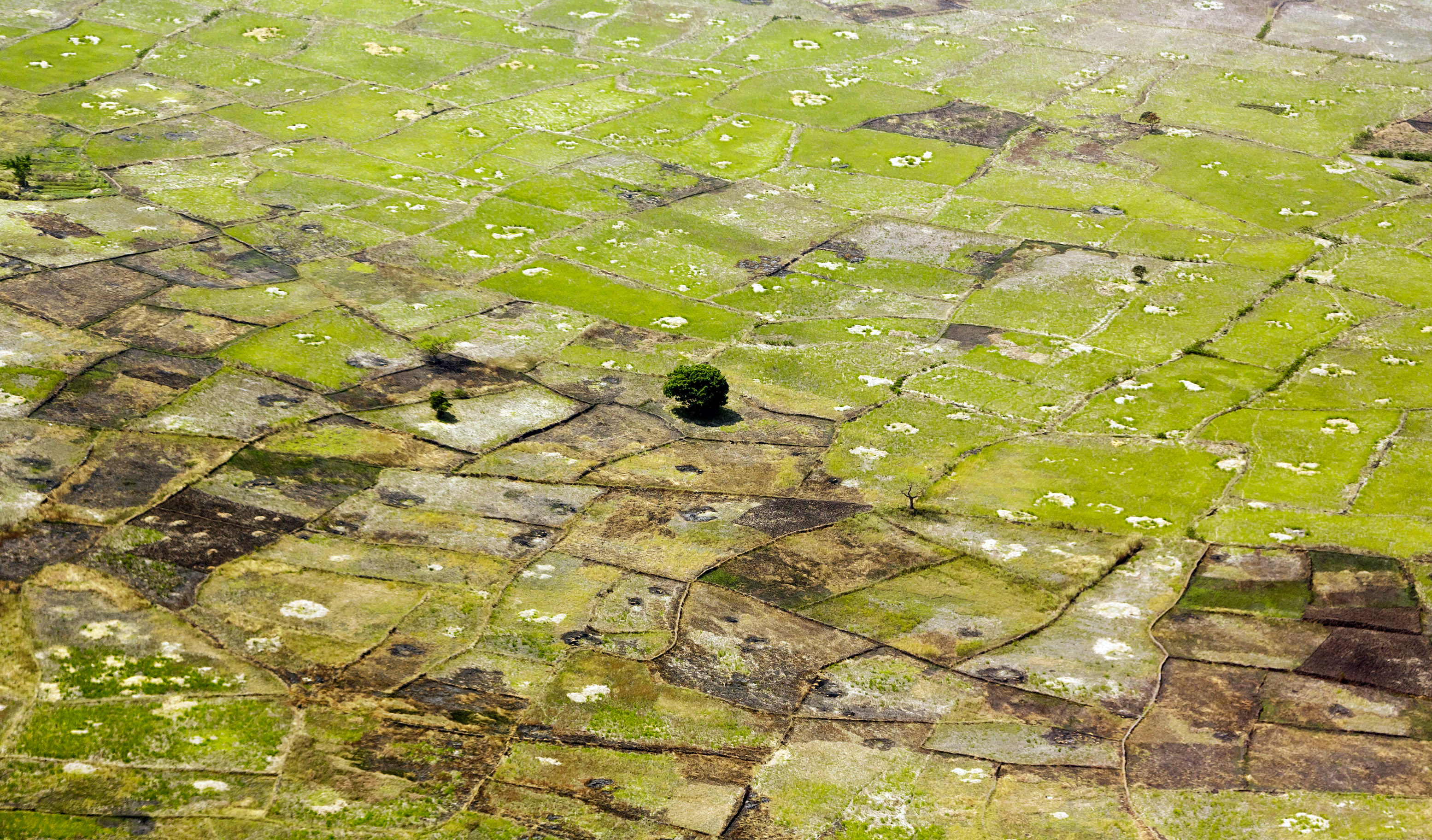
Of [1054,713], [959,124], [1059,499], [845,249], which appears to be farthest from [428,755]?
[959,124]

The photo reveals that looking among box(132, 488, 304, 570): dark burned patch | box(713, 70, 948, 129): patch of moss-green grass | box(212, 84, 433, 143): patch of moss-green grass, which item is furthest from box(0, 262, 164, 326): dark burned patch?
box(713, 70, 948, 129): patch of moss-green grass

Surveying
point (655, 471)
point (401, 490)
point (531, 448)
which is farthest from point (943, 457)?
point (401, 490)

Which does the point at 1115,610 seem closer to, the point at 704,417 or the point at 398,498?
the point at 704,417

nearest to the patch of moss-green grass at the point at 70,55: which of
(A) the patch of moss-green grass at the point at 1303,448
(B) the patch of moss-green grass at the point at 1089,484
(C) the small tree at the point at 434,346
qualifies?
(C) the small tree at the point at 434,346

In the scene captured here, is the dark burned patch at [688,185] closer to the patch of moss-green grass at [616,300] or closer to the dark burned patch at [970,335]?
the patch of moss-green grass at [616,300]

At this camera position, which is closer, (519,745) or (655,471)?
(519,745)

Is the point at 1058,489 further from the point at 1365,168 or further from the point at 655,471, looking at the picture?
the point at 1365,168
